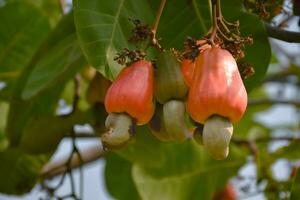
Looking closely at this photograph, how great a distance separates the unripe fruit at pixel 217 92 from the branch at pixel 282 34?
1.18 ft

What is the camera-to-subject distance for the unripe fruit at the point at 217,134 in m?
1.29

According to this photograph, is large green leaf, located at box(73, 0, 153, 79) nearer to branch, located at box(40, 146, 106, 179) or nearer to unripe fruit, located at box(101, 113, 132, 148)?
unripe fruit, located at box(101, 113, 132, 148)

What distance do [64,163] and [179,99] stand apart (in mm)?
1215

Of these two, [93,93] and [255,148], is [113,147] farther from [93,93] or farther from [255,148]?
[255,148]

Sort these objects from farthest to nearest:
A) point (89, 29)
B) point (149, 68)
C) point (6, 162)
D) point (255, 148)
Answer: point (255, 148), point (6, 162), point (89, 29), point (149, 68)

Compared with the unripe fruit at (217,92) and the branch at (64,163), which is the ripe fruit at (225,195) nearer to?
the branch at (64,163)

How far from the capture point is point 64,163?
8.38ft

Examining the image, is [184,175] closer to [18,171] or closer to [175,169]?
[175,169]

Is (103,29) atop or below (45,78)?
atop

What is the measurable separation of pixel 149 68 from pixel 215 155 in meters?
0.22

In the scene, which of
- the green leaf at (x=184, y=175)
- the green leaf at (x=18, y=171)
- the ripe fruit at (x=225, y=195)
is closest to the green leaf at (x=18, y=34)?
the green leaf at (x=18, y=171)

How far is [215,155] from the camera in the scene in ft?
4.28

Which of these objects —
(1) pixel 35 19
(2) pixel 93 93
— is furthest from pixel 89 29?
(1) pixel 35 19

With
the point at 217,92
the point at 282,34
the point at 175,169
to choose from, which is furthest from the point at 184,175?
the point at 217,92
